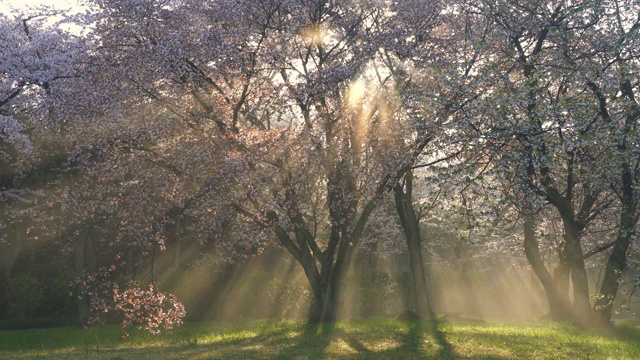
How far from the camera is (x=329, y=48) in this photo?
2309 cm

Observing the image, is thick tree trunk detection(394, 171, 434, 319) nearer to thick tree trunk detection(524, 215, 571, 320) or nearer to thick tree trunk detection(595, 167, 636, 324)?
thick tree trunk detection(524, 215, 571, 320)

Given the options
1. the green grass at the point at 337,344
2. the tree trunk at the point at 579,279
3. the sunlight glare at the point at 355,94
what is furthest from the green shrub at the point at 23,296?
the tree trunk at the point at 579,279

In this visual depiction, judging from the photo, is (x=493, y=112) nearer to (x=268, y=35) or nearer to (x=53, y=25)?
(x=268, y=35)

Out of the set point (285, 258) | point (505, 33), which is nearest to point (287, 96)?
point (505, 33)

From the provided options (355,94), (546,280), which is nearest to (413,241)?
(355,94)

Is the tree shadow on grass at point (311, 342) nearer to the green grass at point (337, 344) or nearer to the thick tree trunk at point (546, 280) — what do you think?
the green grass at point (337, 344)

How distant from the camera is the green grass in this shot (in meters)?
14.9

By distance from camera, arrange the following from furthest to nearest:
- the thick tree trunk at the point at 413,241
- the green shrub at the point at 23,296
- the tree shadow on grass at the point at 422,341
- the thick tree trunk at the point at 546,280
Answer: the thick tree trunk at the point at 546,280, the green shrub at the point at 23,296, the thick tree trunk at the point at 413,241, the tree shadow on grass at the point at 422,341

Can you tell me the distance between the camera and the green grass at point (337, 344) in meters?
14.9

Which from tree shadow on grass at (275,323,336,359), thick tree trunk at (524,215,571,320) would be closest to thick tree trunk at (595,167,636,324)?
thick tree trunk at (524,215,571,320)

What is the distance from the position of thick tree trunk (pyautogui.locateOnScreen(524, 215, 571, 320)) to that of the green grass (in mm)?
5867

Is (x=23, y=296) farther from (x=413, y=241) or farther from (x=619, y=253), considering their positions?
(x=619, y=253)

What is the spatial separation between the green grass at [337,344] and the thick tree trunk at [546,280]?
587 centimetres

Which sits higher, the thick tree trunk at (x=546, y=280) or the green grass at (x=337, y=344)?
the thick tree trunk at (x=546, y=280)
